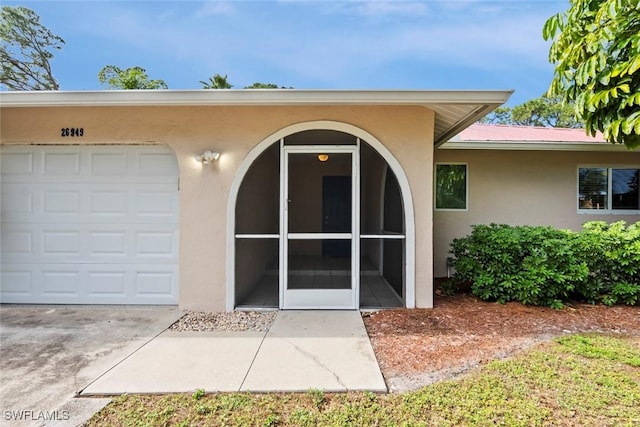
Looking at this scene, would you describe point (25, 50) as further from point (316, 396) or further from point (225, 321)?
point (316, 396)

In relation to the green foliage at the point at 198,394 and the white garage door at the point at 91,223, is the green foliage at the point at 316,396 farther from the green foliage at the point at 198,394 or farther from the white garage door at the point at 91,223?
the white garage door at the point at 91,223

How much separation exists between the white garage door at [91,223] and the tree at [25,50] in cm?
1767

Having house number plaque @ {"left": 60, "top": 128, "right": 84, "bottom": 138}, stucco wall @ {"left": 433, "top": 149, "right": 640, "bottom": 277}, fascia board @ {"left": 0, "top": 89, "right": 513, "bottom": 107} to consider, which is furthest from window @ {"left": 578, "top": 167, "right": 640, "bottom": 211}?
house number plaque @ {"left": 60, "top": 128, "right": 84, "bottom": 138}

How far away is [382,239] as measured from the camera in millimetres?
4852

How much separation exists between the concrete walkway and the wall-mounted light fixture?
2304mm

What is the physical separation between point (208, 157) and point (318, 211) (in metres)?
1.73

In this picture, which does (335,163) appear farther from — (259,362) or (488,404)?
(488,404)

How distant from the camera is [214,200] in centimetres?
458

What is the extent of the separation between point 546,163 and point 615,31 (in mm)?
3733

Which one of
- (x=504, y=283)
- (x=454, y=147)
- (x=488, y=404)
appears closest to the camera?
(x=488, y=404)

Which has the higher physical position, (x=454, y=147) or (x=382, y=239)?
(x=454, y=147)

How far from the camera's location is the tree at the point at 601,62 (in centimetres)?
343

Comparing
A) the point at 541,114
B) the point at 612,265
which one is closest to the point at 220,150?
the point at 612,265

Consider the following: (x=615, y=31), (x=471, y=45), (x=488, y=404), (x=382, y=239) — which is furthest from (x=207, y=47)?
(x=488, y=404)
